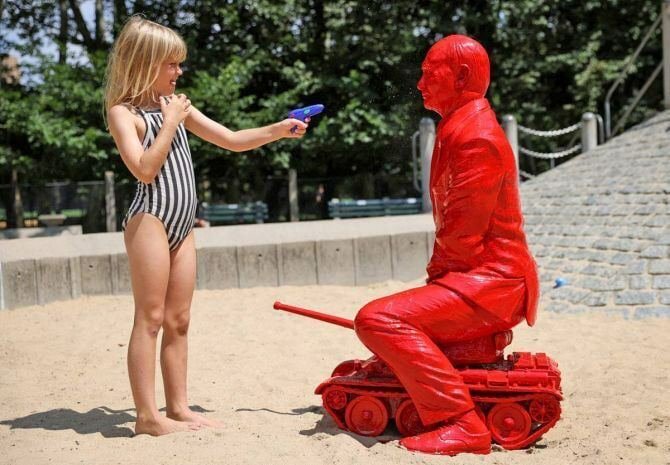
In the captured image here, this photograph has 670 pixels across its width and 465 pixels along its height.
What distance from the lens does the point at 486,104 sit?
3.38m

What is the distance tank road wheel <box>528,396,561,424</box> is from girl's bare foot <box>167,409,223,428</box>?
52.0 inches

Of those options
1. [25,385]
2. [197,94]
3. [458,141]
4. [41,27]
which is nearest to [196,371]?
[25,385]

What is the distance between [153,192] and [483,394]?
5.17 ft

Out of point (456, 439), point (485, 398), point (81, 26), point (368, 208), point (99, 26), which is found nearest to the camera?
point (456, 439)

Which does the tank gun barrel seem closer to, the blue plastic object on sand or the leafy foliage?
the blue plastic object on sand

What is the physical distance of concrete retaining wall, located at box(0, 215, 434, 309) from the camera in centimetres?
684

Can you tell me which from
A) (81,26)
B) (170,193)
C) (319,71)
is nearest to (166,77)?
(170,193)

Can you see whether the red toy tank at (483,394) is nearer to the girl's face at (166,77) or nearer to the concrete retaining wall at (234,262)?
the girl's face at (166,77)

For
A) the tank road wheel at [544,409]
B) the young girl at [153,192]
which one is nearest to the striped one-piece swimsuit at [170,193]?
the young girl at [153,192]

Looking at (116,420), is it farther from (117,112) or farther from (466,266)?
(466,266)

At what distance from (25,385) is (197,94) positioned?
11361 mm

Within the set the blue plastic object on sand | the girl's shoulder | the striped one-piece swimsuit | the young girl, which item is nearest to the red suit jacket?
the blue plastic object on sand

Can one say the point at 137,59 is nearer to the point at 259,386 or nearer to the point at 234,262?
the point at 259,386

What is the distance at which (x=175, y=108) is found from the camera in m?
3.37
